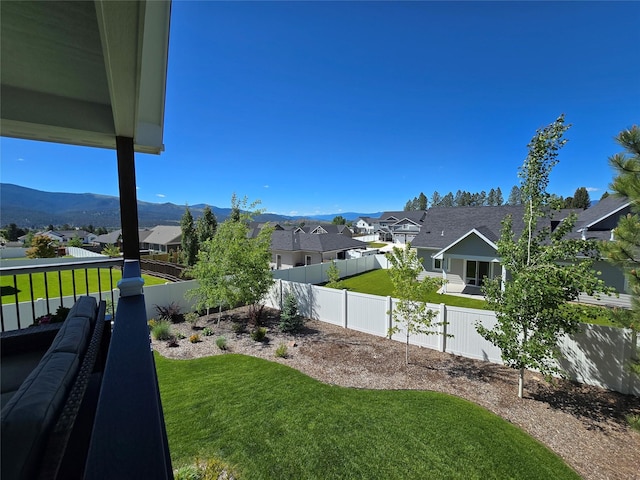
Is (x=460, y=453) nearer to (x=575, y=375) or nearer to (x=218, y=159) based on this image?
(x=575, y=375)

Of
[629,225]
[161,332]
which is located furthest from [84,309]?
[629,225]

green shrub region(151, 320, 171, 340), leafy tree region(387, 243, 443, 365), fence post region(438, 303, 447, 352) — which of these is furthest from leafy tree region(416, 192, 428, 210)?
green shrub region(151, 320, 171, 340)

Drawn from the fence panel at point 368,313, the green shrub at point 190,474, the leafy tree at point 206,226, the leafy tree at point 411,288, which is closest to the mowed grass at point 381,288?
the fence panel at point 368,313

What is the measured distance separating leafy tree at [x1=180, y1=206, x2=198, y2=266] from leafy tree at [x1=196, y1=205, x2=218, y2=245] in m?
0.84

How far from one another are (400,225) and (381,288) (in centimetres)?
4395

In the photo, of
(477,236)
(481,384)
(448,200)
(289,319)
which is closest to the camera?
(481,384)

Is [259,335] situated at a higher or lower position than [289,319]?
lower

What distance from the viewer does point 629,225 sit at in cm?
441

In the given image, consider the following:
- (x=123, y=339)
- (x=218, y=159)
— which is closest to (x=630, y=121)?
(x=123, y=339)

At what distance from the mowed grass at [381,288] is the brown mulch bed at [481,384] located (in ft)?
12.8

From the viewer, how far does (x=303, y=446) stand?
431 centimetres

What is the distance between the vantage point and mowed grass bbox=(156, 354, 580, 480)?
394cm

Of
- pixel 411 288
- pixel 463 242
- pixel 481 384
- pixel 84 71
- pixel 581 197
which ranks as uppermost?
pixel 581 197

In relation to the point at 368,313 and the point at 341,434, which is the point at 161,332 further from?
the point at 341,434
